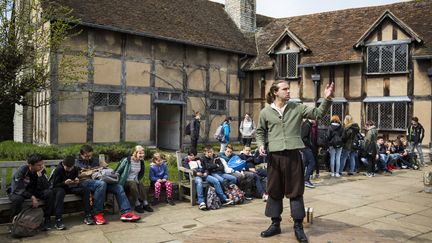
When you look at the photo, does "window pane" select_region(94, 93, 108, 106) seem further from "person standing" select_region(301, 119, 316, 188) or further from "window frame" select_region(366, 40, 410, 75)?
"window frame" select_region(366, 40, 410, 75)

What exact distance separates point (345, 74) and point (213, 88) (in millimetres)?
6196

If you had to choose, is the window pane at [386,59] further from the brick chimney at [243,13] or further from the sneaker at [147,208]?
the sneaker at [147,208]

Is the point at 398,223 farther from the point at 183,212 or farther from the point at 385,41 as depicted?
the point at 385,41

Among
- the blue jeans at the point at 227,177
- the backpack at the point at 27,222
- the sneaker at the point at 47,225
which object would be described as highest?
the blue jeans at the point at 227,177

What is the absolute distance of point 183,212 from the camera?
687 centimetres

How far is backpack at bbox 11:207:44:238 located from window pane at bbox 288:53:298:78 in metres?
15.0

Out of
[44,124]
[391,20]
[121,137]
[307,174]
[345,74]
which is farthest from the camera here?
[345,74]

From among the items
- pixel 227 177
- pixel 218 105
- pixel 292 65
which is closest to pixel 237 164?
pixel 227 177

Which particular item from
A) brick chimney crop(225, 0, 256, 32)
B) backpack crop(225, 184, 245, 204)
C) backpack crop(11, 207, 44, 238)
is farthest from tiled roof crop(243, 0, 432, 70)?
backpack crop(11, 207, 44, 238)

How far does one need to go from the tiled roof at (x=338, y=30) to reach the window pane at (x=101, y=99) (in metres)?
7.94

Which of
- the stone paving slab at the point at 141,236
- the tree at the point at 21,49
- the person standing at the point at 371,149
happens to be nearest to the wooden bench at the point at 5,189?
the stone paving slab at the point at 141,236

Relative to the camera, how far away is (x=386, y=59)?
16.2m

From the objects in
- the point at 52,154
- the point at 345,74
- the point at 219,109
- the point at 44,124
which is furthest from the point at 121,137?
the point at 345,74

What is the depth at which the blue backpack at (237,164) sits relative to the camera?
8227mm
